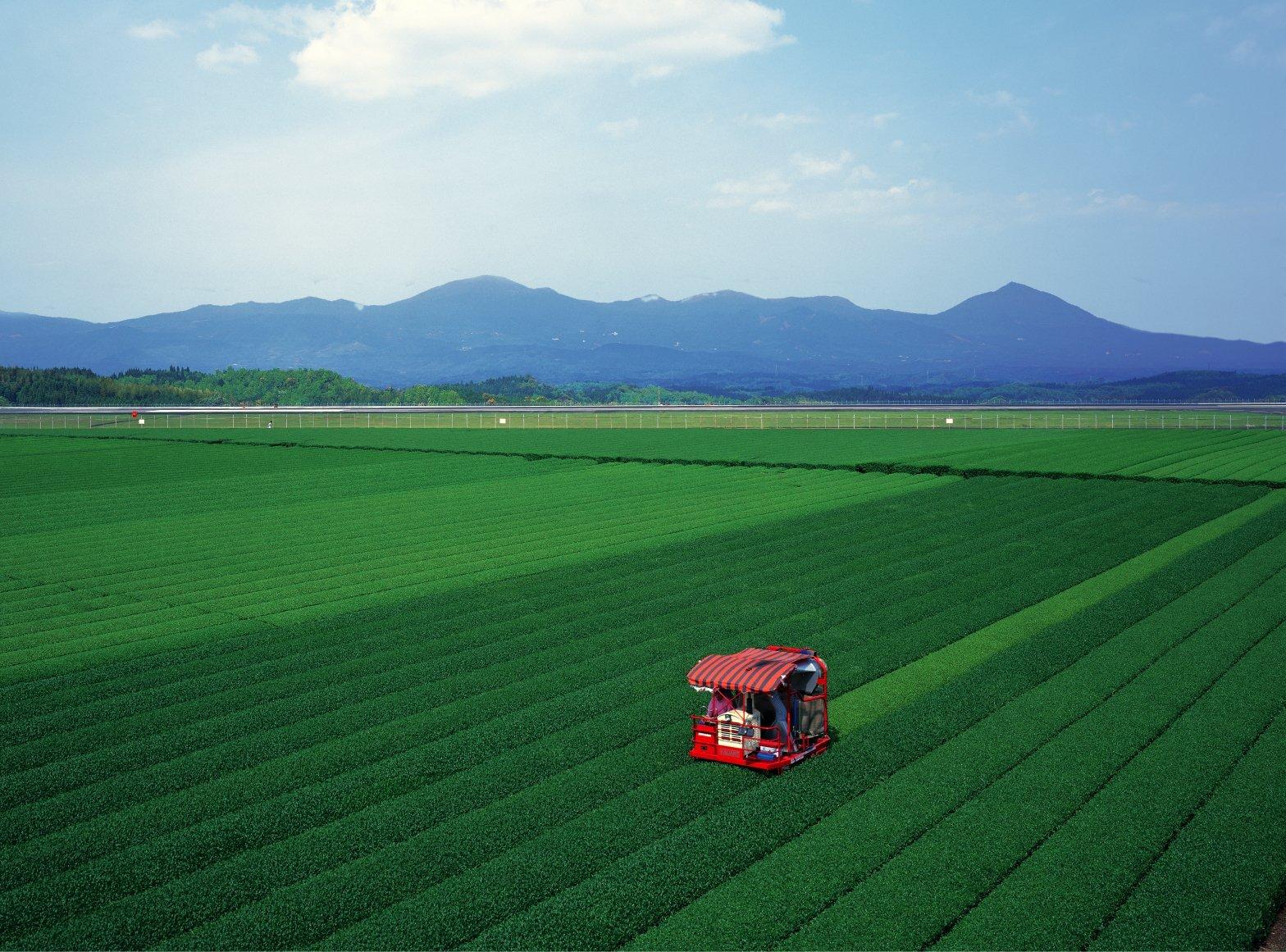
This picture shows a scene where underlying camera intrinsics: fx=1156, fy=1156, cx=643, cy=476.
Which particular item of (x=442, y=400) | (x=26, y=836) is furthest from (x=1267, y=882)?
(x=442, y=400)

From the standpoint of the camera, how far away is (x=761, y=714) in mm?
14078

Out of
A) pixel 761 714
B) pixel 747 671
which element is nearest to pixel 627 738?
pixel 761 714

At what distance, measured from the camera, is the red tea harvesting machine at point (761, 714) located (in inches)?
543

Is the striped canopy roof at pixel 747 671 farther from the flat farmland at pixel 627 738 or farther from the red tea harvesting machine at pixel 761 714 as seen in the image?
the flat farmland at pixel 627 738

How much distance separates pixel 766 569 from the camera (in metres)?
26.0

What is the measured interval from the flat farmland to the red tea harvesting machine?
284 mm

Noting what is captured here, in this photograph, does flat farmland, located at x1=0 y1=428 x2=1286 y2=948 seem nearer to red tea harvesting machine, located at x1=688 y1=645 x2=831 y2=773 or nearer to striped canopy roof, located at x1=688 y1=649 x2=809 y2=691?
red tea harvesting machine, located at x1=688 y1=645 x2=831 y2=773

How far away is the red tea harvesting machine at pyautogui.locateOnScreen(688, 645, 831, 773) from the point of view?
543 inches

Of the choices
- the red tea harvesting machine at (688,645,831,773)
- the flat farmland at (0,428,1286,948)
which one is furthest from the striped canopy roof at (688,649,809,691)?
the flat farmland at (0,428,1286,948)

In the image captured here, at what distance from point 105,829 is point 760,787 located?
7.09 m

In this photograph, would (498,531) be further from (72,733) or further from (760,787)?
(760,787)

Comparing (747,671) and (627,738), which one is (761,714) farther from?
(627,738)

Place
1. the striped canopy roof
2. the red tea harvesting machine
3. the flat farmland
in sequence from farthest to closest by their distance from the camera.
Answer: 1. the red tea harvesting machine
2. the striped canopy roof
3. the flat farmland

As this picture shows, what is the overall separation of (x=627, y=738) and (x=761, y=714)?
6.10 ft
